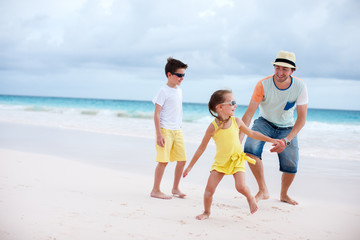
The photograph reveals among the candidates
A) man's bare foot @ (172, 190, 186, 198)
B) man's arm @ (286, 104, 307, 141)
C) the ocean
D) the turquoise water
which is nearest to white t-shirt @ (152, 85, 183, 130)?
man's bare foot @ (172, 190, 186, 198)

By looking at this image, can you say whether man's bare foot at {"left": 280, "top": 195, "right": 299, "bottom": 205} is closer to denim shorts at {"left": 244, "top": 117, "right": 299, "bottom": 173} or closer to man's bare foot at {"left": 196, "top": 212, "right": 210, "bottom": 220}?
denim shorts at {"left": 244, "top": 117, "right": 299, "bottom": 173}

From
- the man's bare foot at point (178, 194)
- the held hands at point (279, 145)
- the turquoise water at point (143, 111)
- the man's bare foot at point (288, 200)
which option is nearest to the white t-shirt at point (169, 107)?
the man's bare foot at point (178, 194)

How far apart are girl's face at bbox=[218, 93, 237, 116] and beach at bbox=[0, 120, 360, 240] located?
107 centimetres

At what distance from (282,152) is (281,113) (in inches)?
19.1

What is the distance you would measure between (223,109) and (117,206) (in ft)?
4.94

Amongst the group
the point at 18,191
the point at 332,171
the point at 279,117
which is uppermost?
the point at 279,117

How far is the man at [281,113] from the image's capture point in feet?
13.8

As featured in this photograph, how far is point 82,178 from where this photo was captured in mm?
5086

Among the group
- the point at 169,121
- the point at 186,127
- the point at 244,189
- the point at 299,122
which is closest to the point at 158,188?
the point at 169,121

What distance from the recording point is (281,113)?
173 inches

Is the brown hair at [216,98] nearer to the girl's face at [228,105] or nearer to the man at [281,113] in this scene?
the girl's face at [228,105]

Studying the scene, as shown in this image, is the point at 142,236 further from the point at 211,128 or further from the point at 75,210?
the point at 211,128

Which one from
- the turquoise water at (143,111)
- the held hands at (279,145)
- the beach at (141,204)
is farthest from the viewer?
the turquoise water at (143,111)

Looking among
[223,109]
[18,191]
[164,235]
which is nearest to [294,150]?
[223,109]
